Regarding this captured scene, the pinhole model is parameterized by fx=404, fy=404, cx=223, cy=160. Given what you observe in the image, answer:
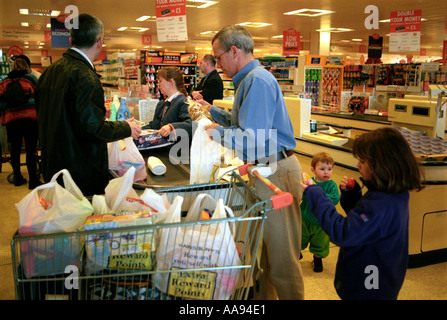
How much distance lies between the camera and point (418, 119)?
15.6 feet

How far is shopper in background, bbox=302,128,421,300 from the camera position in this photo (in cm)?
183

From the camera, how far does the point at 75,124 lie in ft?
7.53

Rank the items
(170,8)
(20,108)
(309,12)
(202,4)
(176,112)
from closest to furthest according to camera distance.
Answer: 1. (176,112)
2. (20,108)
3. (170,8)
4. (202,4)
5. (309,12)

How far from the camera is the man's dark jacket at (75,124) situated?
7.38ft

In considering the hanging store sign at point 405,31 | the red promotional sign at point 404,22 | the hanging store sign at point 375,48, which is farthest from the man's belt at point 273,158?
the hanging store sign at point 375,48

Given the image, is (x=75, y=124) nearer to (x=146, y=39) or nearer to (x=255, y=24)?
(x=255, y=24)

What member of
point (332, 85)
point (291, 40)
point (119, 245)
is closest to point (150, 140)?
point (119, 245)

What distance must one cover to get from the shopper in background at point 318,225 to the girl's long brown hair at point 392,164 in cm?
160

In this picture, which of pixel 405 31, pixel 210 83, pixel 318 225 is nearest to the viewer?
pixel 318 225

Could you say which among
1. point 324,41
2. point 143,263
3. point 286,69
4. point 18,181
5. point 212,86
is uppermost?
point 324,41

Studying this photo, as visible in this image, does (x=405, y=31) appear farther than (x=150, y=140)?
Yes

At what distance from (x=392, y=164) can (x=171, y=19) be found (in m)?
5.62

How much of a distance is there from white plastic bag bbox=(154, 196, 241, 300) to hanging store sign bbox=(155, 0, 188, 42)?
5465 mm

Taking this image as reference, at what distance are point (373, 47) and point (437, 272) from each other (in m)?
12.6
